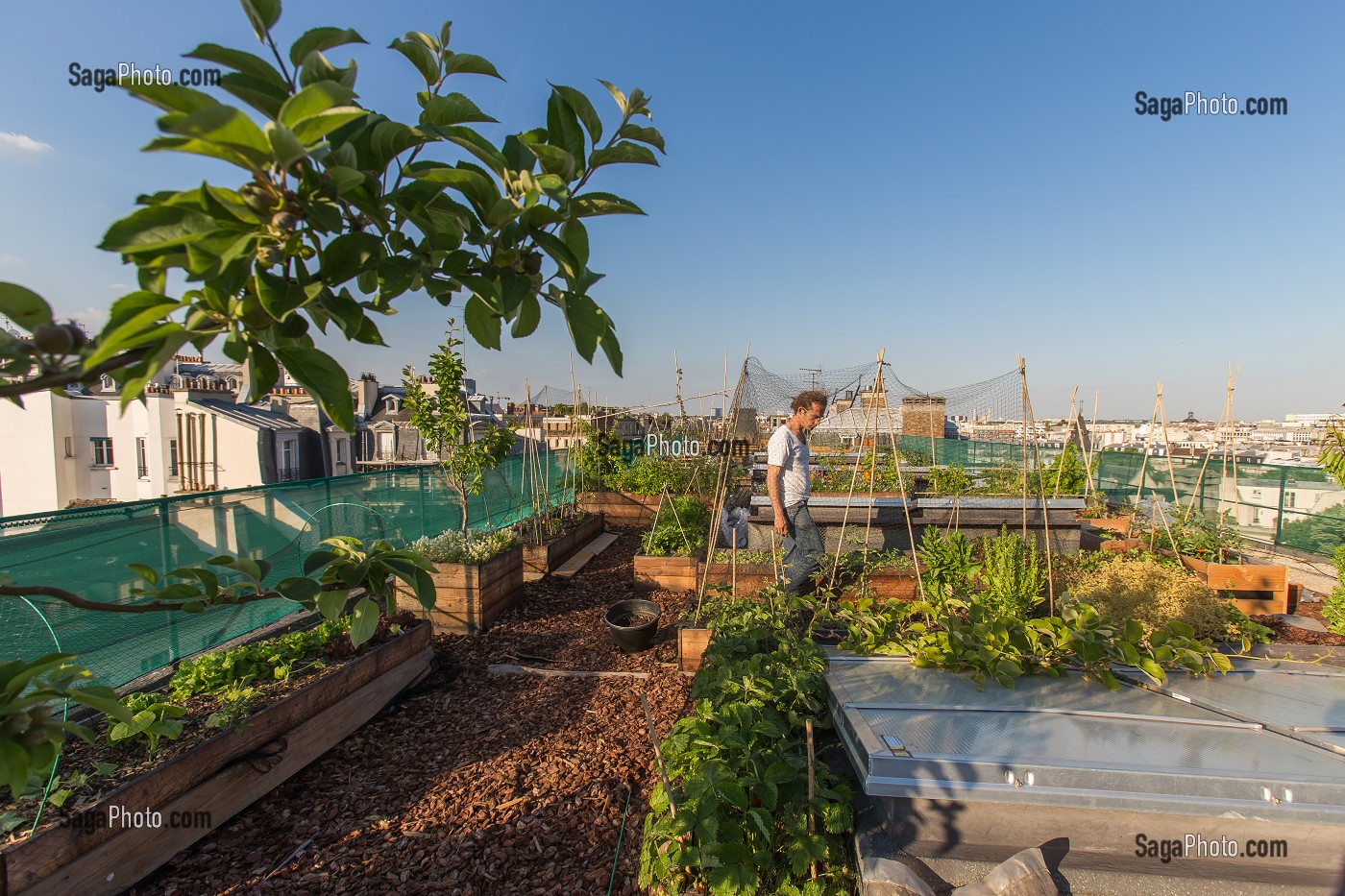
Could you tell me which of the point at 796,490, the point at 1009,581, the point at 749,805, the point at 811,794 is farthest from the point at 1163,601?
the point at 749,805

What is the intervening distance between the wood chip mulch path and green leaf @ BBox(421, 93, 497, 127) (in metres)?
2.83

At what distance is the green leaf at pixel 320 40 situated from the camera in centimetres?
56

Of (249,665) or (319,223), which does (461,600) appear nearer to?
(249,665)

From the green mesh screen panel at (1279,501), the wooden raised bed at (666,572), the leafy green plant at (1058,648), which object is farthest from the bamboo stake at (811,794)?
the green mesh screen panel at (1279,501)

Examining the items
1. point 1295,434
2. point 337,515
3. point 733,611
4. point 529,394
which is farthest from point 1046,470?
point 1295,434

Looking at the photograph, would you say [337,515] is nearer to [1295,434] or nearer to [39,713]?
[39,713]

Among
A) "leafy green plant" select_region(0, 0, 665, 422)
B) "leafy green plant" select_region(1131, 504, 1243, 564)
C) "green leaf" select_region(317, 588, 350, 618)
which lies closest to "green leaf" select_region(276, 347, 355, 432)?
"leafy green plant" select_region(0, 0, 665, 422)

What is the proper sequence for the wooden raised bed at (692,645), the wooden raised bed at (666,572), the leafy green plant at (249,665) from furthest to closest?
1. the wooden raised bed at (666,572)
2. the wooden raised bed at (692,645)
3. the leafy green plant at (249,665)

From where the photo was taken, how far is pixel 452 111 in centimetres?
65

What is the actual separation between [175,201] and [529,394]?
898cm

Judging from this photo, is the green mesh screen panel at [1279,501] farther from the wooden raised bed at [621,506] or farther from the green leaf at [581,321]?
the green leaf at [581,321]

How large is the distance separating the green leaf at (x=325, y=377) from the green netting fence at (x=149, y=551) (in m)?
1.98

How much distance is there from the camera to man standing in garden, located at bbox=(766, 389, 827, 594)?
16.7 ft

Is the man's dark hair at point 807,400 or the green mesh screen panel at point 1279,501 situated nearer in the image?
the man's dark hair at point 807,400
